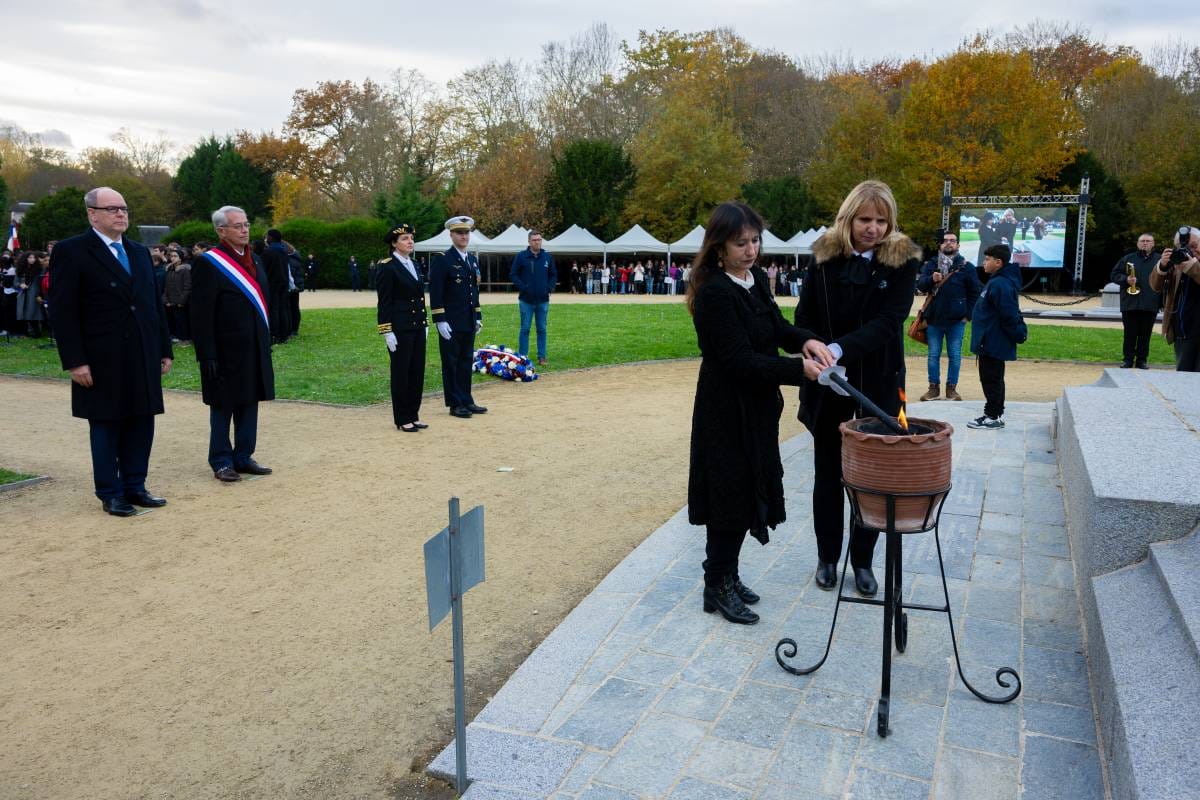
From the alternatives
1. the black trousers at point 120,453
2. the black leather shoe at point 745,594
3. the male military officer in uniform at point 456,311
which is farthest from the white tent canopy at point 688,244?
the black leather shoe at point 745,594

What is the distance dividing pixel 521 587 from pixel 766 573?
52.2 inches

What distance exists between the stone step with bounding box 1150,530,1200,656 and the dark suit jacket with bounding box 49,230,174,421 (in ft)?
19.3

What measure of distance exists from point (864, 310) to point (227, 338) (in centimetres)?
489

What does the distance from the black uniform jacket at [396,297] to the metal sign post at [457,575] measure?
5969 millimetres

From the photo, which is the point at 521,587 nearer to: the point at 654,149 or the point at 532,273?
the point at 532,273

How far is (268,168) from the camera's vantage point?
58594 millimetres

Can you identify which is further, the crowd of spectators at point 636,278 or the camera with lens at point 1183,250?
the crowd of spectators at point 636,278

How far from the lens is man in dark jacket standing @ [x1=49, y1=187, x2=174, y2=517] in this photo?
5.66 metres

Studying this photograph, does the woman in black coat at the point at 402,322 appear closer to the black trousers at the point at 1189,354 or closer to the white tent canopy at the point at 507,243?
the black trousers at the point at 1189,354

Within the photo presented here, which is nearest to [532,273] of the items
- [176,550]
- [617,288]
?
[176,550]

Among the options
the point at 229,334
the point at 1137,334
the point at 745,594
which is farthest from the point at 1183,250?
the point at 229,334

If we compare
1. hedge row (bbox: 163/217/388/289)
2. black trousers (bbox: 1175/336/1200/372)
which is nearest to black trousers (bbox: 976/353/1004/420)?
black trousers (bbox: 1175/336/1200/372)

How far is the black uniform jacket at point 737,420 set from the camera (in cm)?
374

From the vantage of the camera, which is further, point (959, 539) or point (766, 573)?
point (959, 539)
